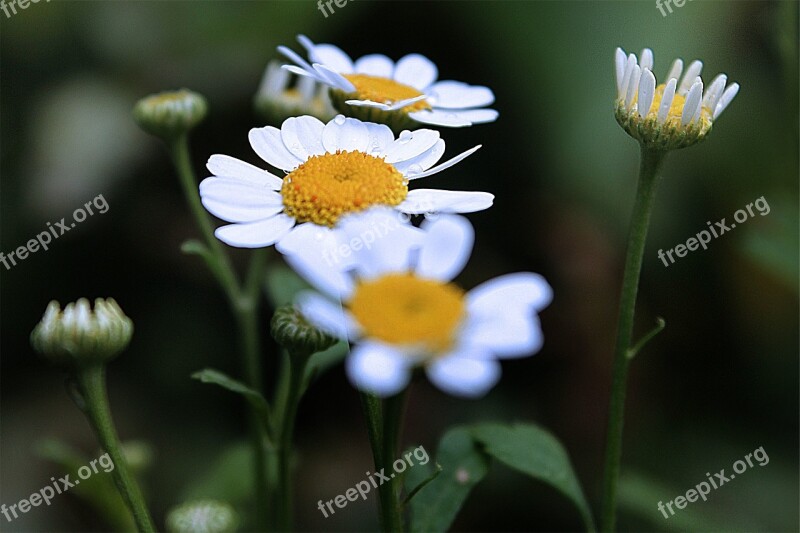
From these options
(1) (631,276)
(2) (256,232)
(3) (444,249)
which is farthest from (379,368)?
(1) (631,276)

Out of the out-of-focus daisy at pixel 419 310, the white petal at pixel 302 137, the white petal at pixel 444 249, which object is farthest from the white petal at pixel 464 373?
the white petal at pixel 302 137

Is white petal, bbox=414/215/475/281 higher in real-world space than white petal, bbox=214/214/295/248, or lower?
lower

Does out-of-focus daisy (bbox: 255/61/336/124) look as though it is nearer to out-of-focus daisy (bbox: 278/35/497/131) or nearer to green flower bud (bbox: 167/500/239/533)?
out-of-focus daisy (bbox: 278/35/497/131)

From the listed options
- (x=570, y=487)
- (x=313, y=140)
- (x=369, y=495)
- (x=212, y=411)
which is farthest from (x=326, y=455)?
(x=313, y=140)

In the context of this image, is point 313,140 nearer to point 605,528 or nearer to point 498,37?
point 605,528

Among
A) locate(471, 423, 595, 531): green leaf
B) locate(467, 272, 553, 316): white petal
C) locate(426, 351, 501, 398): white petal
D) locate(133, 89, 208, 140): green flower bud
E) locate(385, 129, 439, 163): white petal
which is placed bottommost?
locate(471, 423, 595, 531): green leaf

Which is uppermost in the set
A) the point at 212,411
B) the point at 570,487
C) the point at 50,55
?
the point at 50,55

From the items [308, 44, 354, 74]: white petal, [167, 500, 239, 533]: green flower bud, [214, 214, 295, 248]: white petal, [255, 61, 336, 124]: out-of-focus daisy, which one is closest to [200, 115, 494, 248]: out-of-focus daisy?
[214, 214, 295, 248]: white petal
